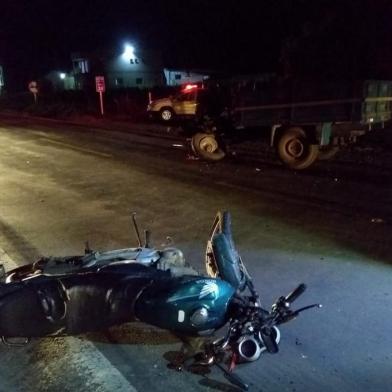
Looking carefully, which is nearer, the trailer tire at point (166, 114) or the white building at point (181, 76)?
the trailer tire at point (166, 114)

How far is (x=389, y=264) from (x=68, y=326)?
3804 mm

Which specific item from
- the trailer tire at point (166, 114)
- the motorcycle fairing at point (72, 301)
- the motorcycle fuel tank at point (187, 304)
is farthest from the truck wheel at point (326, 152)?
the trailer tire at point (166, 114)

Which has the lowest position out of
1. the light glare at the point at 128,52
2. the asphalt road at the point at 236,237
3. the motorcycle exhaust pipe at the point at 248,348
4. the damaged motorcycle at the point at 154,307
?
the asphalt road at the point at 236,237

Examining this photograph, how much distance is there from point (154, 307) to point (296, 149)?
9.71 m

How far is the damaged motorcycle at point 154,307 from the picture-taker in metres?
4.09

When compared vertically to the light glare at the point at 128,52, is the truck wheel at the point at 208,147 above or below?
below

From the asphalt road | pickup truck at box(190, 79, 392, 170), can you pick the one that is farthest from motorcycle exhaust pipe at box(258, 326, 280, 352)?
pickup truck at box(190, 79, 392, 170)

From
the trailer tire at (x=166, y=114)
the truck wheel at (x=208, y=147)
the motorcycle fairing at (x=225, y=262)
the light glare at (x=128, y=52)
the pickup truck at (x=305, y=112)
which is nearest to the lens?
the motorcycle fairing at (x=225, y=262)

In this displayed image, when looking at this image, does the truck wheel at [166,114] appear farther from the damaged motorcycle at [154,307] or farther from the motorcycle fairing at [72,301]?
the motorcycle fairing at [72,301]

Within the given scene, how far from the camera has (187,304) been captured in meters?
4.11

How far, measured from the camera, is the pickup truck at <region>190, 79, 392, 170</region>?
1230cm

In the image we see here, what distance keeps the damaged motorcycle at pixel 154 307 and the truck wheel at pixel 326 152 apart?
971cm

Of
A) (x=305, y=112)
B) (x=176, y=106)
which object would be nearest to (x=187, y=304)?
(x=305, y=112)

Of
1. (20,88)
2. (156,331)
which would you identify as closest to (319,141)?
(156,331)
